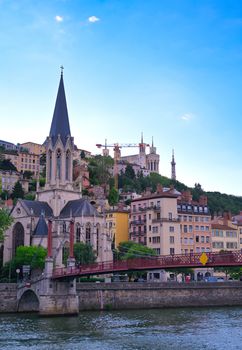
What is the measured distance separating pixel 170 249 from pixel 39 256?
1078 inches

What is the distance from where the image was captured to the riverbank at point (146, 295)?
194 feet

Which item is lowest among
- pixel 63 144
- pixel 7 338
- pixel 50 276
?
pixel 7 338

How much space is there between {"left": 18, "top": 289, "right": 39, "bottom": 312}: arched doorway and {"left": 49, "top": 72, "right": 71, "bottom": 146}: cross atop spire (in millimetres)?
39312

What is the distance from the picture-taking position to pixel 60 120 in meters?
95.8

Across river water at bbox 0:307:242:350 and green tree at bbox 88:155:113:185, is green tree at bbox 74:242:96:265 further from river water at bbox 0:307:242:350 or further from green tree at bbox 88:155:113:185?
green tree at bbox 88:155:113:185

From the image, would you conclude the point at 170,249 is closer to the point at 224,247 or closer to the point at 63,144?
the point at 224,247

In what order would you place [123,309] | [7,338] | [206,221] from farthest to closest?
1. [206,221]
2. [123,309]
3. [7,338]

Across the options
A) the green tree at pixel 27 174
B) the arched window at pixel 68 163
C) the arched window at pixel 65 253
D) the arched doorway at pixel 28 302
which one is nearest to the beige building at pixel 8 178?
the green tree at pixel 27 174

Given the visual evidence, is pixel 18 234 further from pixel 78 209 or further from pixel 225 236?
pixel 225 236

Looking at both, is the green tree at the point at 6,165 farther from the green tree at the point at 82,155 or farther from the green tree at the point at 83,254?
the green tree at the point at 83,254

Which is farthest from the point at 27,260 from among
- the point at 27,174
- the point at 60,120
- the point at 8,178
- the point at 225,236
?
the point at 27,174

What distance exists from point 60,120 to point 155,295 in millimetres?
39256

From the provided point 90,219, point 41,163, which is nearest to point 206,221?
point 90,219

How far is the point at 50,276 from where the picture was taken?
54688 millimetres
